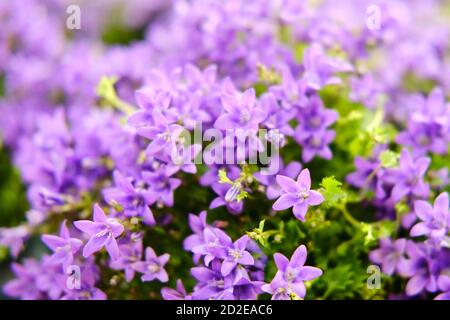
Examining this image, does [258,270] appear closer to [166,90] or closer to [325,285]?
[325,285]

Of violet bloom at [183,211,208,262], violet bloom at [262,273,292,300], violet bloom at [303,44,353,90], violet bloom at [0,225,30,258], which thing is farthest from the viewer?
violet bloom at [0,225,30,258]

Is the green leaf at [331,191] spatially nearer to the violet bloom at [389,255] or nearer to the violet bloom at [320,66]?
the violet bloom at [389,255]

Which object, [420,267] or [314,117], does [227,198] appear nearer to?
[314,117]

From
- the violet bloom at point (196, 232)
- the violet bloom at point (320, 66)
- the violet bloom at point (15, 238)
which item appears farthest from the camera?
the violet bloom at point (15, 238)

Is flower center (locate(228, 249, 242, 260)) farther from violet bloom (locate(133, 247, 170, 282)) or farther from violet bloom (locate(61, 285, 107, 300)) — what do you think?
violet bloom (locate(61, 285, 107, 300))

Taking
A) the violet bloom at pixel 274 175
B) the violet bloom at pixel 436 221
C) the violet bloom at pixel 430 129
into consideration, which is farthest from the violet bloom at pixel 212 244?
the violet bloom at pixel 430 129

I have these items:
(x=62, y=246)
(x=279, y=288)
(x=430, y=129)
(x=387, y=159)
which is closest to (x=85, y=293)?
(x=62, y=246)

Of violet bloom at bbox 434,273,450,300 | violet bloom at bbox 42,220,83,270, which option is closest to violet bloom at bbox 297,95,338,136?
violet bloom at bbox 434,273,450,300
